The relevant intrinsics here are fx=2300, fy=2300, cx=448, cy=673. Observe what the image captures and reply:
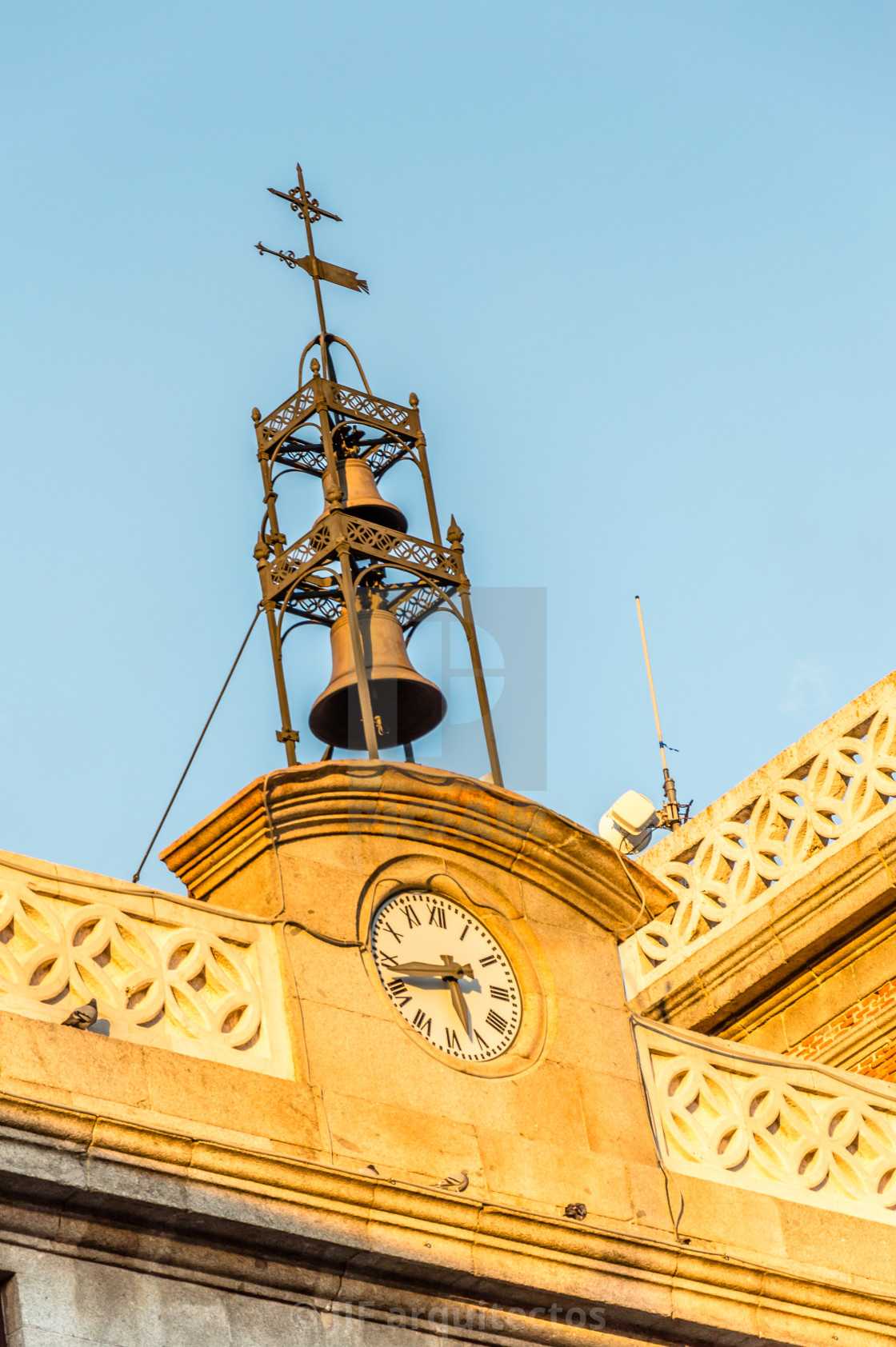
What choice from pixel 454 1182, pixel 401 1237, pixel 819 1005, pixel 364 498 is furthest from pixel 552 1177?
pixel 819 1005

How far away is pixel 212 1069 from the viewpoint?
9430 mm

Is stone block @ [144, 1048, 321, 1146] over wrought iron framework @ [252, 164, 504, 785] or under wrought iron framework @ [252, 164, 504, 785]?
under

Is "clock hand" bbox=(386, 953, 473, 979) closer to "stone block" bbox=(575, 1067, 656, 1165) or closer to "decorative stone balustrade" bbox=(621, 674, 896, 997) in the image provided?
"stone block" bbox=(575, 1067, 656, 1165)

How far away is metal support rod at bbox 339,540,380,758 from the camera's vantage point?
1145 cm

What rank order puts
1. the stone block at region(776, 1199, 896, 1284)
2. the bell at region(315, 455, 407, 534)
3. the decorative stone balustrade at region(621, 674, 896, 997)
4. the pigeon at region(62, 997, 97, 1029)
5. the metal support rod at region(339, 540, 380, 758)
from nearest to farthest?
the pigeon at region(62, 997, 97, 1029) < the stone block at region(776, 1199, 896, 1284) < the metal support rod at region(339, 540, 380, 758) < the bell at region(315, 455, 407, 534) < the decorative stone balustrade at region(621, 674, 896, 997)

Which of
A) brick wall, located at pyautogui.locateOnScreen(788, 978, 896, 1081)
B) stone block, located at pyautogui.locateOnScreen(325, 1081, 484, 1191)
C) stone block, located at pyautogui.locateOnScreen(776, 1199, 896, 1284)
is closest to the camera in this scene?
stone block, located at pyautogui.locateOnScreen(325, 1081, 484, 1191)

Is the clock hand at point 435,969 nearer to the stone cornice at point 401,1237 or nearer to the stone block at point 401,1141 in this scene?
the stone block at point 401,1141

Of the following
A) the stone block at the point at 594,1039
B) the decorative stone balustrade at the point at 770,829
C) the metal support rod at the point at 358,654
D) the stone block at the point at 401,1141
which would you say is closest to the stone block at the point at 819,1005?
the decorative stone balustrade at the point at 770,829

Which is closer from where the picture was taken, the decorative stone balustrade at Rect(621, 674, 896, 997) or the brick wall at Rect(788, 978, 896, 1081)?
the brick wall at Rect(788, 978, 896, 1081)

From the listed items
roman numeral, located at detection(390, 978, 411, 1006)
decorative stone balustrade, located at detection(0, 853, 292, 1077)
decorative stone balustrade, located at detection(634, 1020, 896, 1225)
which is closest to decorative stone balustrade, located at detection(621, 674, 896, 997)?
decorative stone balustrade, located at detection(634, 1020, 896, 1225)

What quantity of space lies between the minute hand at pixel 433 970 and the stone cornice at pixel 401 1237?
1258 millimetres

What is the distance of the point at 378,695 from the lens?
1208cm

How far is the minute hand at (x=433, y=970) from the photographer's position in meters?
10.4

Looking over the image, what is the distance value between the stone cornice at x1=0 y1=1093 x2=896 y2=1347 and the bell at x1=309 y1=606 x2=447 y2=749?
3.13m
